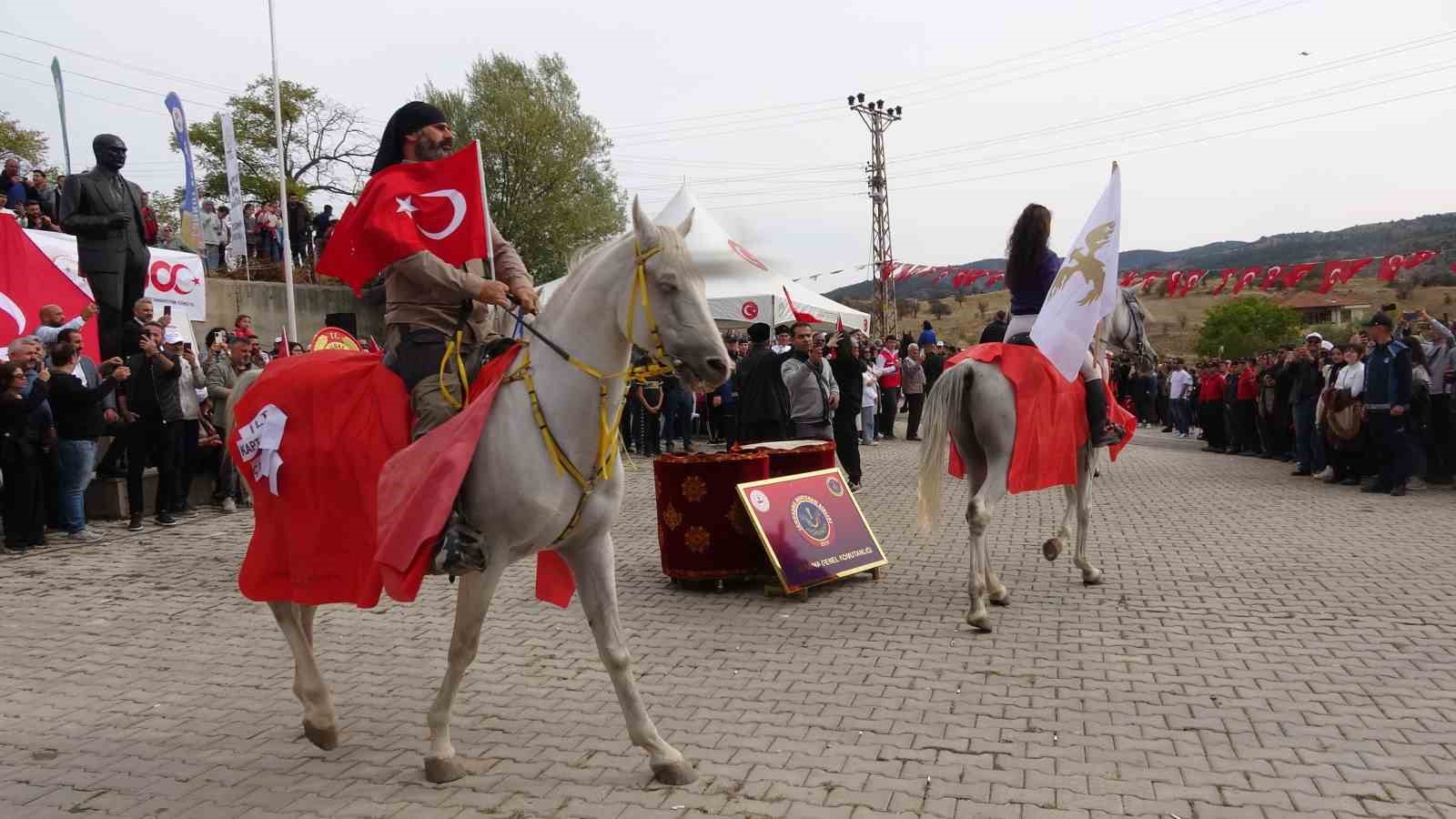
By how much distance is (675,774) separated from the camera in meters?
4.18

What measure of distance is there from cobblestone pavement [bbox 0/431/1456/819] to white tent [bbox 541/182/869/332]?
214cm

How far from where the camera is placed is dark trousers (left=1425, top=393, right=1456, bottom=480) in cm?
1370

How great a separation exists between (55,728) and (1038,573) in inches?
282

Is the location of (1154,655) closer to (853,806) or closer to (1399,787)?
(1399,787)

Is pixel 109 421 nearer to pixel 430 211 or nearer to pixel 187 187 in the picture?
pixel 430 211

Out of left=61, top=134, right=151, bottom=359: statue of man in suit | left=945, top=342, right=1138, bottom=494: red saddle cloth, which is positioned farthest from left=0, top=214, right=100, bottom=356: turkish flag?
left=945, top=342, right=1138, bottom=494: red saddle cloth

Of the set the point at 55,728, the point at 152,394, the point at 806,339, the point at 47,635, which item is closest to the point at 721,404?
the point at 806,339

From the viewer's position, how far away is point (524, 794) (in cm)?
412

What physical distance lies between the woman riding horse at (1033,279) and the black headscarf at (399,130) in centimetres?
473

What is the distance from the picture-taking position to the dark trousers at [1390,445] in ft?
44.0

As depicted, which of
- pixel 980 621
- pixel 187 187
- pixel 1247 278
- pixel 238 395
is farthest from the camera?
pixel 1247 278

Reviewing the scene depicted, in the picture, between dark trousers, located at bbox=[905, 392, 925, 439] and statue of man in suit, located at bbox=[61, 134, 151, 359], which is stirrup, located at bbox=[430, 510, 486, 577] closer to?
statue of man in suit, located at bbox=[61, 134, 151, 359]

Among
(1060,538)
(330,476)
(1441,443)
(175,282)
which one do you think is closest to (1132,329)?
(1060,538)

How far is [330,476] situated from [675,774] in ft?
6.89
